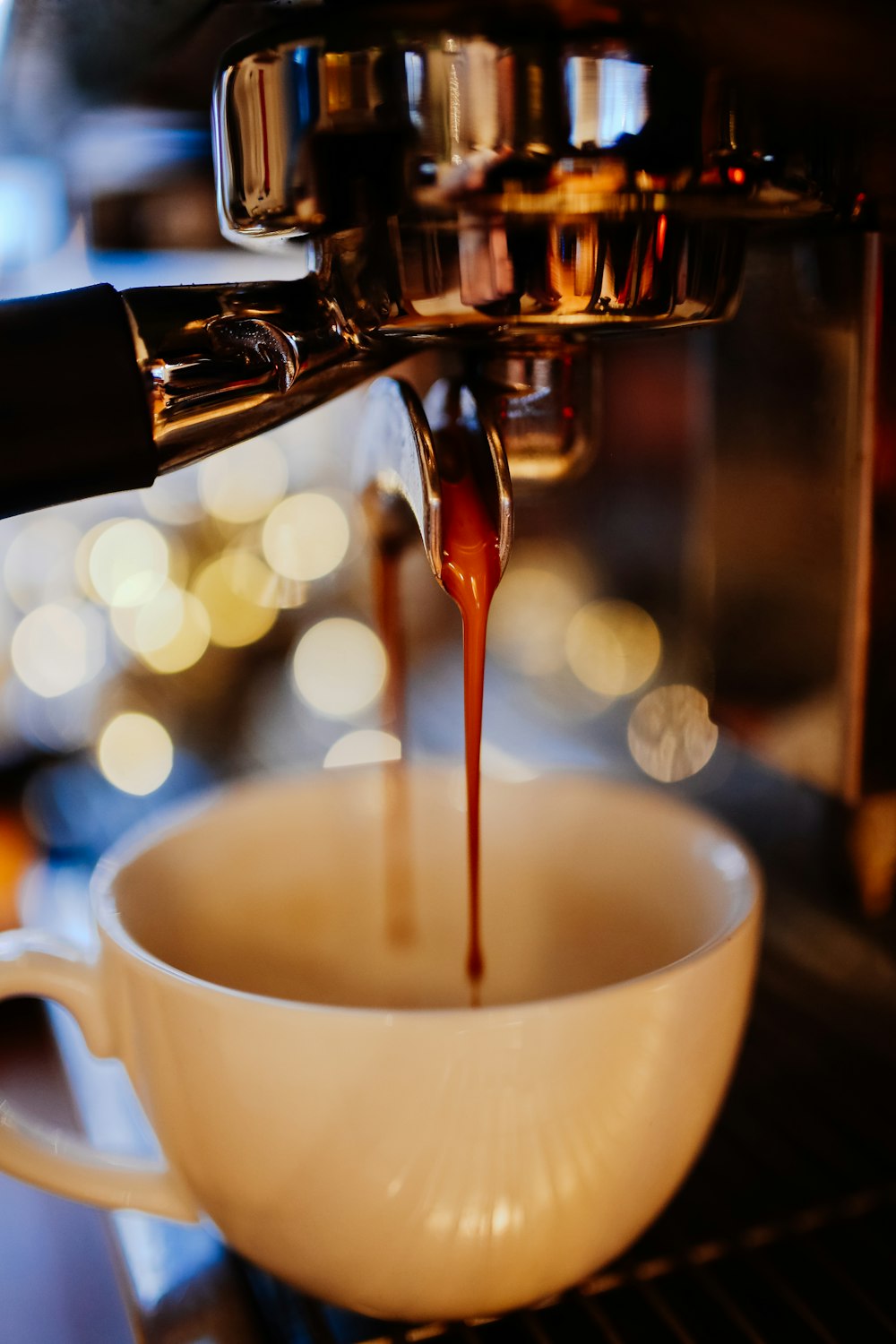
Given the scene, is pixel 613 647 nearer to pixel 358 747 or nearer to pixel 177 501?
pixel 358 747

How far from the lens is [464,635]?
0.29 meters

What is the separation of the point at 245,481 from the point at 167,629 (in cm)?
15

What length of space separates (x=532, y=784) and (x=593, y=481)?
7.4 inches

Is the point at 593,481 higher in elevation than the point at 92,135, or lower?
lower

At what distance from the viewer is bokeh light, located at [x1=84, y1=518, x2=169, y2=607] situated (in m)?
0.86

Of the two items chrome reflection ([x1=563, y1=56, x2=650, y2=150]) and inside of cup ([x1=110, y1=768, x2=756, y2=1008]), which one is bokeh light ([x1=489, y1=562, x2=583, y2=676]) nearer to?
inside of cup ([x1=110, y1=768, x2=756, y2=1008])

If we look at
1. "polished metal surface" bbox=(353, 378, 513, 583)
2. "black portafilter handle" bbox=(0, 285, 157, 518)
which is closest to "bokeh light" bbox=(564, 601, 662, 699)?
"polished metal surface" bbox=(353, 378, 513, 583)

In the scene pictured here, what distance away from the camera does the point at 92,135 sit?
0.46 meters

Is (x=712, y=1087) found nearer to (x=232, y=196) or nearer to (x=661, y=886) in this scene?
(x=661, y=886)

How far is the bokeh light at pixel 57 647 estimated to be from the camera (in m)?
0.79

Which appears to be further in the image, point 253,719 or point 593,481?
point 253,719

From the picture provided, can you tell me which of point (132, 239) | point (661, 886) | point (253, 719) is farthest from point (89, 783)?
point (661, 886)

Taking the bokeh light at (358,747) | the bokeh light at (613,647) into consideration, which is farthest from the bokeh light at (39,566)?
the bokeh light at (613,647)

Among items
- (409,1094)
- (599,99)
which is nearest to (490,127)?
(599,99)
